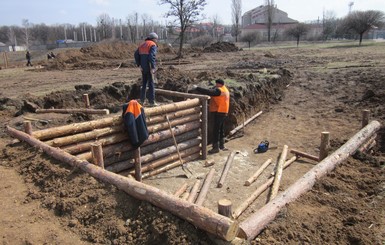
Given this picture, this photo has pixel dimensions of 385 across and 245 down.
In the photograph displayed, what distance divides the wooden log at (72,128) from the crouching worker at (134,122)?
293 mm

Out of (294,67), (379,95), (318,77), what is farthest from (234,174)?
(294,67)

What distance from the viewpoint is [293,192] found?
14.8 feet

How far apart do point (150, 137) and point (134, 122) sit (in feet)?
4.07

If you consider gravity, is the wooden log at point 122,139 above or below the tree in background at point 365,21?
below

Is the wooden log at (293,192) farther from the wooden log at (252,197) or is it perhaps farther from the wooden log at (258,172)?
the wooden log at (258,172)

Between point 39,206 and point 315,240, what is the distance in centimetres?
351

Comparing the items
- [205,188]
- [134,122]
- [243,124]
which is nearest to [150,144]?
[134,122]

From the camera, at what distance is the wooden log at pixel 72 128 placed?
233 inches

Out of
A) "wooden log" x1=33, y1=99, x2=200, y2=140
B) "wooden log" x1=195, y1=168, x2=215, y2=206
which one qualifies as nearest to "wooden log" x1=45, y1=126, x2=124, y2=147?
"wooden log" x1=33, y1=99, x2=200, y2=140

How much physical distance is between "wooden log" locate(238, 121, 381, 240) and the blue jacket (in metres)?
5.34

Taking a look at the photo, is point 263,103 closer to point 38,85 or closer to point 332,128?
point 332,128

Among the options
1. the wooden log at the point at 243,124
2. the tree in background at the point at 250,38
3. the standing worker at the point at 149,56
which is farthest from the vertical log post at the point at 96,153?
the tree in background at the point at 250,38

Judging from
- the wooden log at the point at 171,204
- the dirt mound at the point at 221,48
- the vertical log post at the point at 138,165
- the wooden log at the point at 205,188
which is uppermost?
the dirt mound at the point at 221,48

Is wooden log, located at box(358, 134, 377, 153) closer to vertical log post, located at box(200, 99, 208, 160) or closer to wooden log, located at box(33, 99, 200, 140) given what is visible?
vertical log post, located at box(200, 99, 208, 160)
